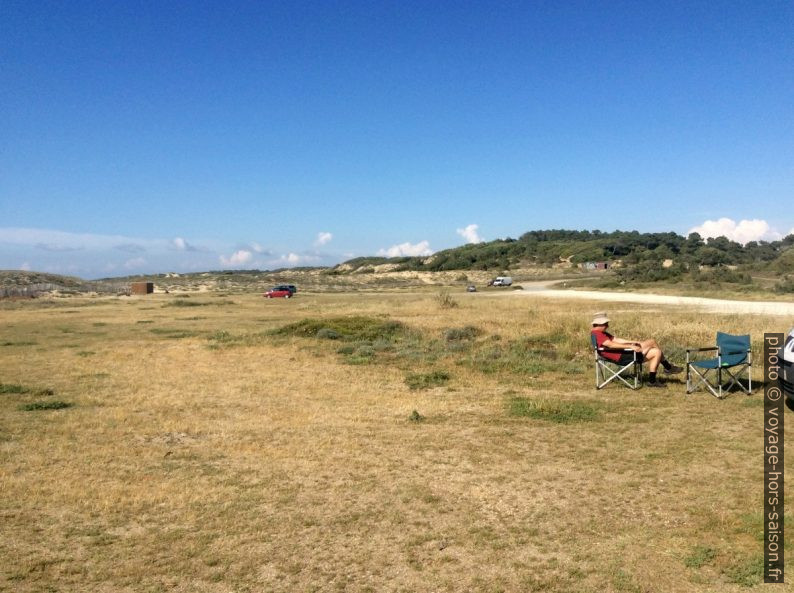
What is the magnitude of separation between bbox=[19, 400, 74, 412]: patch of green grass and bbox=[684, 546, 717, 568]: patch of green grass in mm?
9247

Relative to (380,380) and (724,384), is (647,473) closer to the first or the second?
(724,384)

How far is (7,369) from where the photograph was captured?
1347 centimetres

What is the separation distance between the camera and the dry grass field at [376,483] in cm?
414

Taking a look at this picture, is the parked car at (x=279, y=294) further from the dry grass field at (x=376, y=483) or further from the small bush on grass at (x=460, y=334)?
the dry grass field at (x=376, y=483)

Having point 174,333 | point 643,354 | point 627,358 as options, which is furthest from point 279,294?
point 643,354

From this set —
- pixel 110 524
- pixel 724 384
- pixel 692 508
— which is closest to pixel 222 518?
pixel 110 524

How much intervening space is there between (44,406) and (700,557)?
9.52 m

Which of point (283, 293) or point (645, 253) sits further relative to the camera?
point (645, 253)

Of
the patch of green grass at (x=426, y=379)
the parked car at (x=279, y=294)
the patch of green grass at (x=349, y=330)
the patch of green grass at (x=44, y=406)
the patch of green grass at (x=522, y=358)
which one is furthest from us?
the parked car at (x=279, y=294)

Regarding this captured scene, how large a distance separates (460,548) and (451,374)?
770cm

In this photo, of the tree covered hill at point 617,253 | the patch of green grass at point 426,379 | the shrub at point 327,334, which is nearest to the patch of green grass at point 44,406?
the patch of green grass at point 426,379

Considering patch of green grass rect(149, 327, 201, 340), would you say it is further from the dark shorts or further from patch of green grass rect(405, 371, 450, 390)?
the dark shorts

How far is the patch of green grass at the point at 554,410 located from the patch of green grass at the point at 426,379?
2.18 meters

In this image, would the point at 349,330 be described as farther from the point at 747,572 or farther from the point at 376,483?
the point at 747,572
